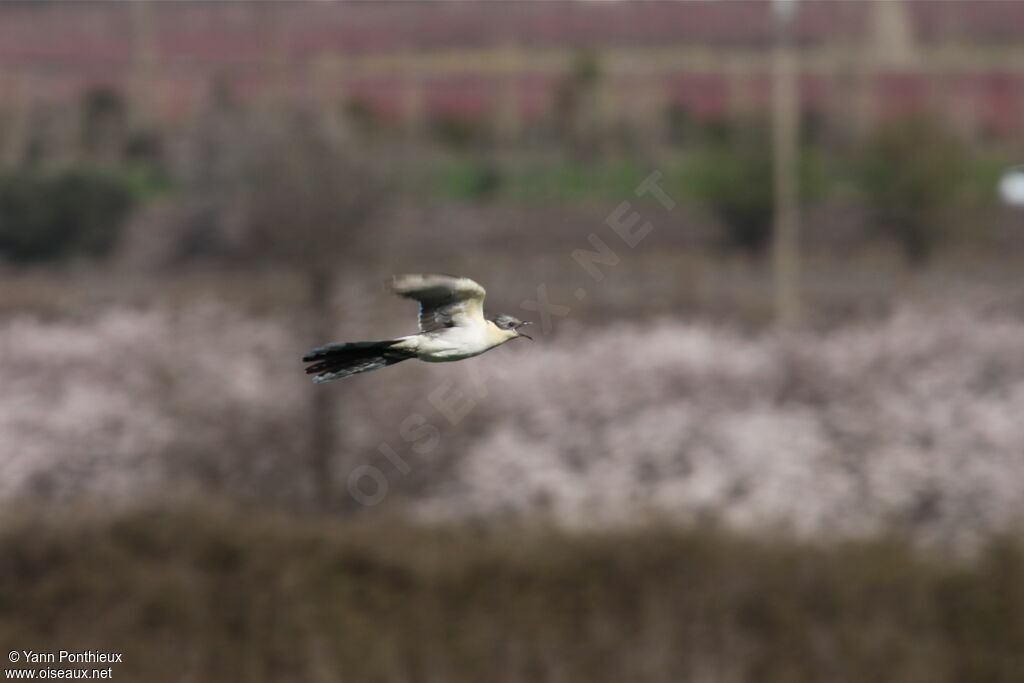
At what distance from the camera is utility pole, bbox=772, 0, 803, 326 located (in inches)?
1183

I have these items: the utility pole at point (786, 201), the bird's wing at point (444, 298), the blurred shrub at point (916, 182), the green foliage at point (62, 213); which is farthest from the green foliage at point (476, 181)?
the bird's wing at point (444, 298)

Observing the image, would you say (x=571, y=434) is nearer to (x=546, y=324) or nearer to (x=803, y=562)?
(x=803, y=562)

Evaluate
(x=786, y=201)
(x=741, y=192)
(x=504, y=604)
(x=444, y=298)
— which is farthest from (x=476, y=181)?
(x=444, y=298)

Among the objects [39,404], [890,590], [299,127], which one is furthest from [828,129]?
[890,590]

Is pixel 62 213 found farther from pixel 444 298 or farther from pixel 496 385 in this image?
pixel 444 298

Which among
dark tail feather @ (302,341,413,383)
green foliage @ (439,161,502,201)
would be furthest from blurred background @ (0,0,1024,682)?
green foliage @ (439,161,502,201)

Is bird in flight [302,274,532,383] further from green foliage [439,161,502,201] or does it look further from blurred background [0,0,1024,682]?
green foliage [439,161,502,201]

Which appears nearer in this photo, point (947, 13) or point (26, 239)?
point (26, 239)

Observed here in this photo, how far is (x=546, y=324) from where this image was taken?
287cm

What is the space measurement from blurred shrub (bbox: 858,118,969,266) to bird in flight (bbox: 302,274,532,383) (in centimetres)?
3705

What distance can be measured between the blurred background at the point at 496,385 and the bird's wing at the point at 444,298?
93mm

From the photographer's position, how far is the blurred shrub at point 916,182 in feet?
129

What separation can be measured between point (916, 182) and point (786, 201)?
4.53 metres

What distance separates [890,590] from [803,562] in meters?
0.82
